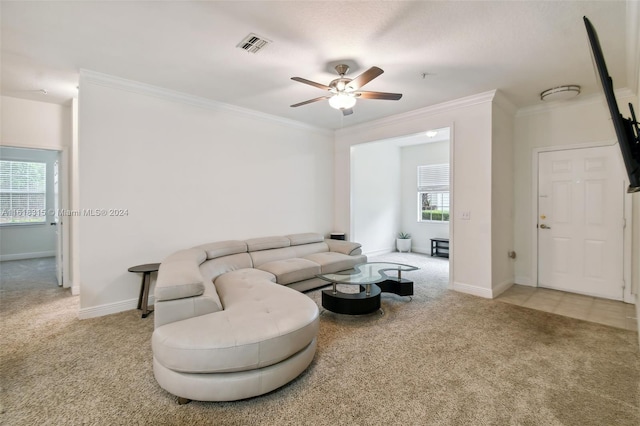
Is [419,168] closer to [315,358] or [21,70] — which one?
[315,358]

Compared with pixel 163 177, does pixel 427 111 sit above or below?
above

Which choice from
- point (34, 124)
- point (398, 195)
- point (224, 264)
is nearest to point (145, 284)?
point (224, 264)

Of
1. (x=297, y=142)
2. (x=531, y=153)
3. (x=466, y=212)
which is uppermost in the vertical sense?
(x=297, y=142)

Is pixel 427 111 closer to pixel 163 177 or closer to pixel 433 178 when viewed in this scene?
pixel 433 178

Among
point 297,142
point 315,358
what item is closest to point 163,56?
point 297,142

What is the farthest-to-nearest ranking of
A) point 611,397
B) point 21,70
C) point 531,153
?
point 531,153 → point 21,70 → point 611,397

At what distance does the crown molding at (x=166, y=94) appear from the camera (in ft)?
10.9

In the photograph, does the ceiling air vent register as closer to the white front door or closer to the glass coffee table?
the glass coffee table

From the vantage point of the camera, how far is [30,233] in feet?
22.6

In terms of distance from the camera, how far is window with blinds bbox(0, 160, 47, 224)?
6648 millimetres

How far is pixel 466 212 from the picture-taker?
4230 mm

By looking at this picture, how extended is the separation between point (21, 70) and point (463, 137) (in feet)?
18.3

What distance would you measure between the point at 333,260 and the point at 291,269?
0.81 meters

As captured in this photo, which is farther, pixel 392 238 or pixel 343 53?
pixel 392 238
